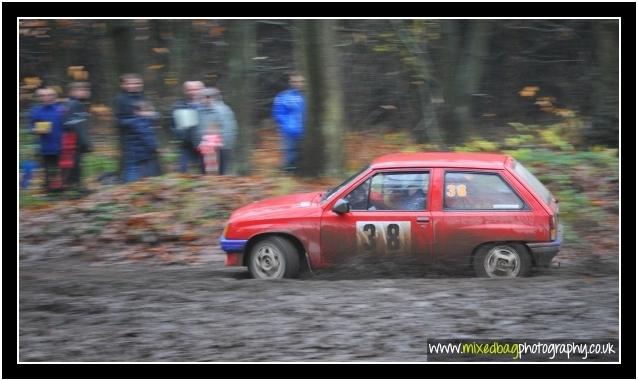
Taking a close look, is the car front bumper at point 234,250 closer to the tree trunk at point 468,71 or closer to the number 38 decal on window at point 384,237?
the number 38 decal on window at point 384,237

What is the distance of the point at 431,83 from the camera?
18.1 metres

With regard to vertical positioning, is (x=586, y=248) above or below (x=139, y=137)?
below

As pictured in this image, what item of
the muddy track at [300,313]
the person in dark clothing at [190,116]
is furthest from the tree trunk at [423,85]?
the muddy track at [300,313]

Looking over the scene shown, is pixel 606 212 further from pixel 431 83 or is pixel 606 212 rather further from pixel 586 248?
pixel 431 83

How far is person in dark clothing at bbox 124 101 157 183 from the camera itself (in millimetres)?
12664

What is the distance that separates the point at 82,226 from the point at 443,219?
5.44m

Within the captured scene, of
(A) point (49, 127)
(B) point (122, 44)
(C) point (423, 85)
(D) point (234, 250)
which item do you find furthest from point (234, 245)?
(C) point (423, 85)

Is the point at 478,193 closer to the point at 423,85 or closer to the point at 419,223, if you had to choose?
the point at 419,223

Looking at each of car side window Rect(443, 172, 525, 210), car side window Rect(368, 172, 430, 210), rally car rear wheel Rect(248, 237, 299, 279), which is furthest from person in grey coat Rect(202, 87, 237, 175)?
car side window Rect(443, 172, 525, 210)

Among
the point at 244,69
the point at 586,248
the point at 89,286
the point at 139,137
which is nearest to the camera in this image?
the point at 89,286

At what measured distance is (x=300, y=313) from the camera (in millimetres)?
7918

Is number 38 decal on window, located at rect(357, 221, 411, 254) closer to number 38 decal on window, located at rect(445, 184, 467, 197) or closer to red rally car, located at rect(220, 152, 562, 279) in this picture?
red rally car, located at rect(220, 152, 562, 279)

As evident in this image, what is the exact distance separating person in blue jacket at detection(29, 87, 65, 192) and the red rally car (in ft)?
15.6

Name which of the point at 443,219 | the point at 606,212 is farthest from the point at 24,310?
the point at 606,212
